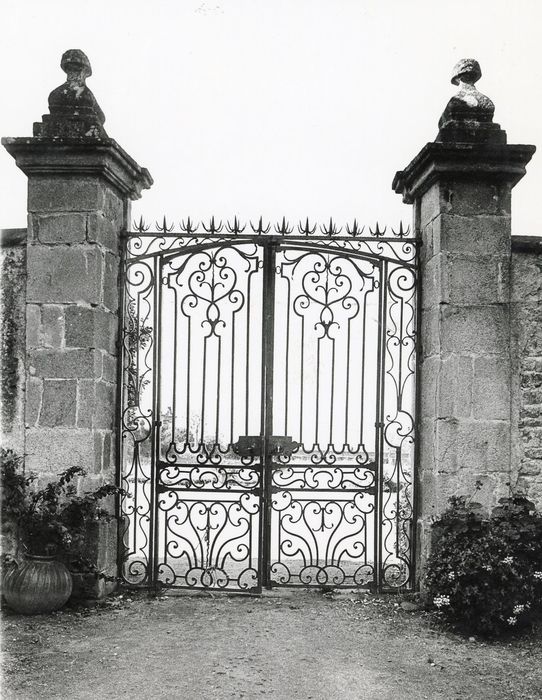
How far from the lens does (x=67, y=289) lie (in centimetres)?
541

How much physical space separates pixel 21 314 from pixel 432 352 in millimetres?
3237

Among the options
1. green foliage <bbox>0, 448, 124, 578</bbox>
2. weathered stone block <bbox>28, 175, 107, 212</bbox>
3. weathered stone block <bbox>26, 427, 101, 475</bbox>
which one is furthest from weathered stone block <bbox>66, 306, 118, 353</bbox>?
green foliage <bbox>0, 448, 124, 578</bbox>

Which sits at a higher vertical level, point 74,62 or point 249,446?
point 74,62

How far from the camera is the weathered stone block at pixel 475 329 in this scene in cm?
536

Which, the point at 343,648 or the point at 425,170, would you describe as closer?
the point at 343,648

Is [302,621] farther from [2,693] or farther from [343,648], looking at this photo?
[2,693]

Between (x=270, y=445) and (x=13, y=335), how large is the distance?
2.20 meters

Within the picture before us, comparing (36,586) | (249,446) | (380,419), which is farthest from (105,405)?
(380,419)

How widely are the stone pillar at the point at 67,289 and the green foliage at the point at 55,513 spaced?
0.44 feet

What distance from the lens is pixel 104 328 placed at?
552 centimetres

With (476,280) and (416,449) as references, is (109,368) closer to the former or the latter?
(416,449)

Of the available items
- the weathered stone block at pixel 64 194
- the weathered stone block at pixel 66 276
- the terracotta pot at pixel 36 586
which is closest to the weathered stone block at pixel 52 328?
the weathered stone block at pixel 66 276

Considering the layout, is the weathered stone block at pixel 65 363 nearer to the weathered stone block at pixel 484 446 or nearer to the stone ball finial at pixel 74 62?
the stone ball finial at pixel 74 62

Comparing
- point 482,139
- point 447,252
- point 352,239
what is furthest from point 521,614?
point 482,139
